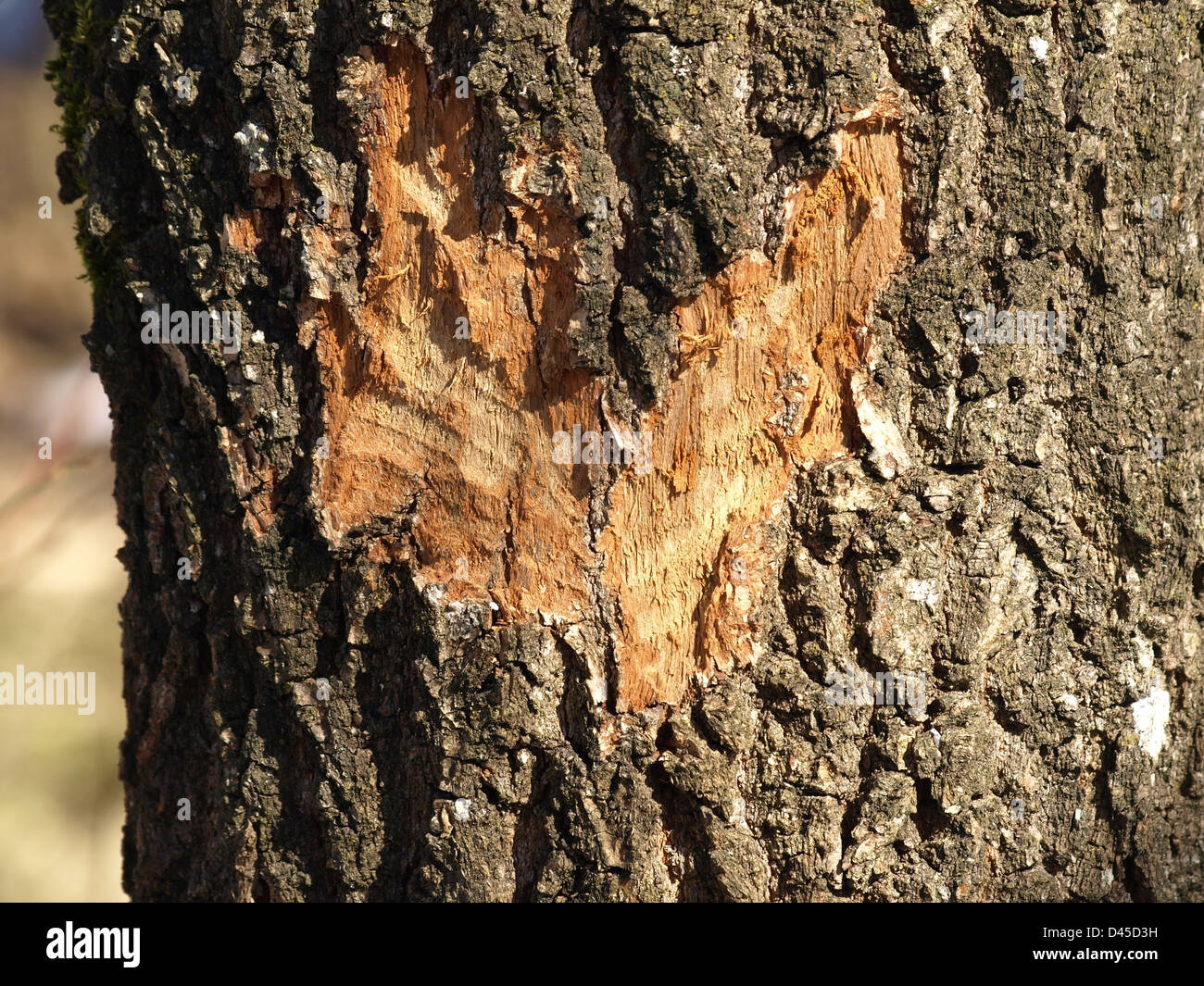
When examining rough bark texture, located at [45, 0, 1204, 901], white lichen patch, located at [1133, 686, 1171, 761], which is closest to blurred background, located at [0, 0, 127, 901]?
rough bark texture, located at [45, 0, 1204, 901]

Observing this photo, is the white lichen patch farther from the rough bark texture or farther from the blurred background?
the blurred background

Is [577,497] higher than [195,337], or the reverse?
[195,337]

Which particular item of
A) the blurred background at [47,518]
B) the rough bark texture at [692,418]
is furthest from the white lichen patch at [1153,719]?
the blurred background at [47,518]

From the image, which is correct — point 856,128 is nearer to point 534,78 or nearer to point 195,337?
point 534,78

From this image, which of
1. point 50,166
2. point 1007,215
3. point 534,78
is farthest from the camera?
point 50,166

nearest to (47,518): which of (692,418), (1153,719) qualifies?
(692,418)
